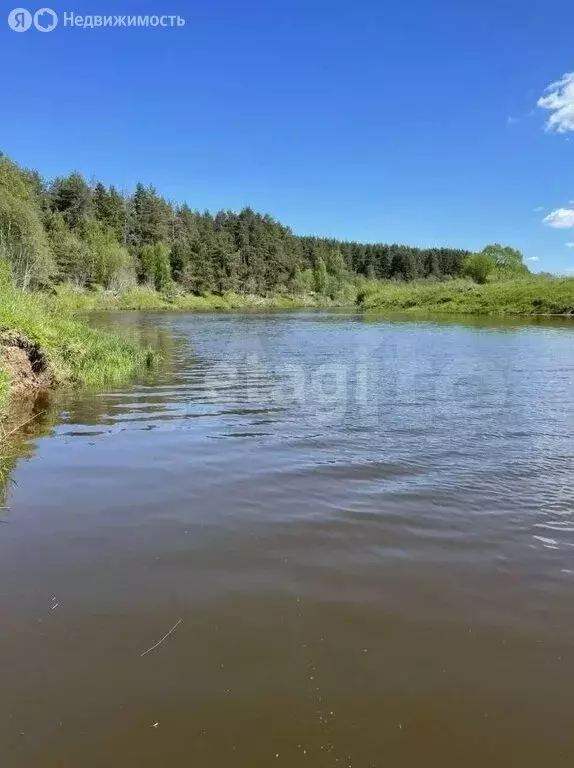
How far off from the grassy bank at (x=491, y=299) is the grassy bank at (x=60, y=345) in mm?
55215

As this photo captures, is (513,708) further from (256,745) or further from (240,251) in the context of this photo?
(240,251)

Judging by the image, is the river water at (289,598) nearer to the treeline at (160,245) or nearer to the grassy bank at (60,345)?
the grassy bank at (60,345)

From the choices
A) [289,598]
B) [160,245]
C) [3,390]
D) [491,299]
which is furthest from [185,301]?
[289,598]

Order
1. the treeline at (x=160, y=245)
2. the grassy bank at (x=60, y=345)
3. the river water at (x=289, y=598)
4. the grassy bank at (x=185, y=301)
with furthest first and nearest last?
the treeline at (x=160, y=245) < the grassy bank at (x=185, y=301) < the grassy bank at (x=60, y=345) < the river water at (x=289, y=598)

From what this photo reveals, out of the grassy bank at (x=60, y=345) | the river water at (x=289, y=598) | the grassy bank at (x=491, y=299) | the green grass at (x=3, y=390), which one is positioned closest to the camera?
the river water at (x=289, y=598)

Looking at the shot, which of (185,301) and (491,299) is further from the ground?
(185,301)

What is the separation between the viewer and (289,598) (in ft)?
15.6

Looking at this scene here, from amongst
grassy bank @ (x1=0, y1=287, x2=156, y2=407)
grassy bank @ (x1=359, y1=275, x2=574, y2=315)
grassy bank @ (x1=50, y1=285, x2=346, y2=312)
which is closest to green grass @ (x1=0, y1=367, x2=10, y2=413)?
grassy bank @ (x1=0, y1=287, x2=156, y2=407)

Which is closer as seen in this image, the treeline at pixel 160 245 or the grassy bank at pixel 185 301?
the grassy bank at pixel 185 301

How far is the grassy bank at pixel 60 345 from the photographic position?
14.4 metres

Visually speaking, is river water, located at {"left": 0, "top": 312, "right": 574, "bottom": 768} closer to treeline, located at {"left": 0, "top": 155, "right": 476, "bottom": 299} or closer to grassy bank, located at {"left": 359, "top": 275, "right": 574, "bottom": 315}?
grassy bank, located at {"left": 359, "top": 275, "right": 574, "bottom": 315}

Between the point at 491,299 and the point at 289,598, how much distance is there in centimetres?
7216

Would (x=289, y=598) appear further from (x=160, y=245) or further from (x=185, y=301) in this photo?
(x=160, y=245)

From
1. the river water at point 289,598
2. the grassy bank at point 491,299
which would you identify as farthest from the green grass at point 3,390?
the grassy bank at point 491,299
